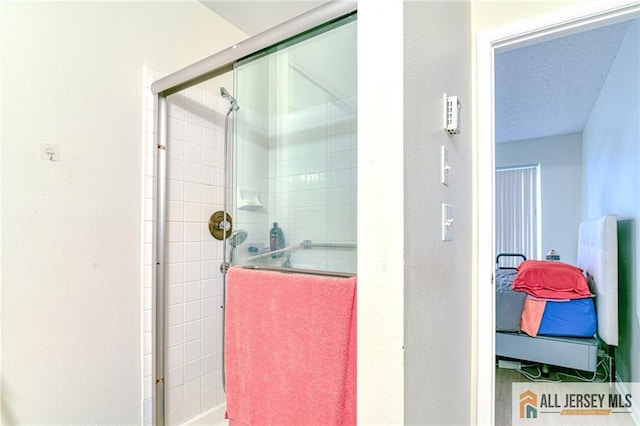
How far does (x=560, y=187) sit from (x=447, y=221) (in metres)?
4.85

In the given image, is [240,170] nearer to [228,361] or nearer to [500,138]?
[228,361]

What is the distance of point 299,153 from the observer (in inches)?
65.9

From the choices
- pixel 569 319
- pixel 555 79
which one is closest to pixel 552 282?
pixel 569 319

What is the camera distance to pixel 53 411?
130 centimetres

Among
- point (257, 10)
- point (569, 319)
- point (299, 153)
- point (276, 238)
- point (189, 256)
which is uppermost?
point (257, 10)

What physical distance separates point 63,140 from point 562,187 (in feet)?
18.8

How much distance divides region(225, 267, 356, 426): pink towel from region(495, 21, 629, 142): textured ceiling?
8.52 ft

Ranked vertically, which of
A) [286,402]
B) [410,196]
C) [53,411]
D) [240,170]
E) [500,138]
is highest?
[500,138]

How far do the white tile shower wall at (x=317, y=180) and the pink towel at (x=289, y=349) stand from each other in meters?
0.23

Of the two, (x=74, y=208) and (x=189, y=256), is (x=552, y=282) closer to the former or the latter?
(x=189, y=256)

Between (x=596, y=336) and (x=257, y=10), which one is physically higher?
(x=257, y=10)

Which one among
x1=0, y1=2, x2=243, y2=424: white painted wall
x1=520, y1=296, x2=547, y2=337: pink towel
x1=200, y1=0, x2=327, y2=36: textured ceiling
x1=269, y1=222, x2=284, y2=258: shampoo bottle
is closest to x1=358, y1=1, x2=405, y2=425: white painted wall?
x1=269, y1=222, x2=284, y2=258: shampoo bottle

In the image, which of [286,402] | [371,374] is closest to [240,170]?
[286,402]

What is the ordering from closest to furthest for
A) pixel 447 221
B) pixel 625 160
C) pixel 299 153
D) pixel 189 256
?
pixel 447 221 < pixel 299 153 < pixel 189 256 < pixel 625 160
